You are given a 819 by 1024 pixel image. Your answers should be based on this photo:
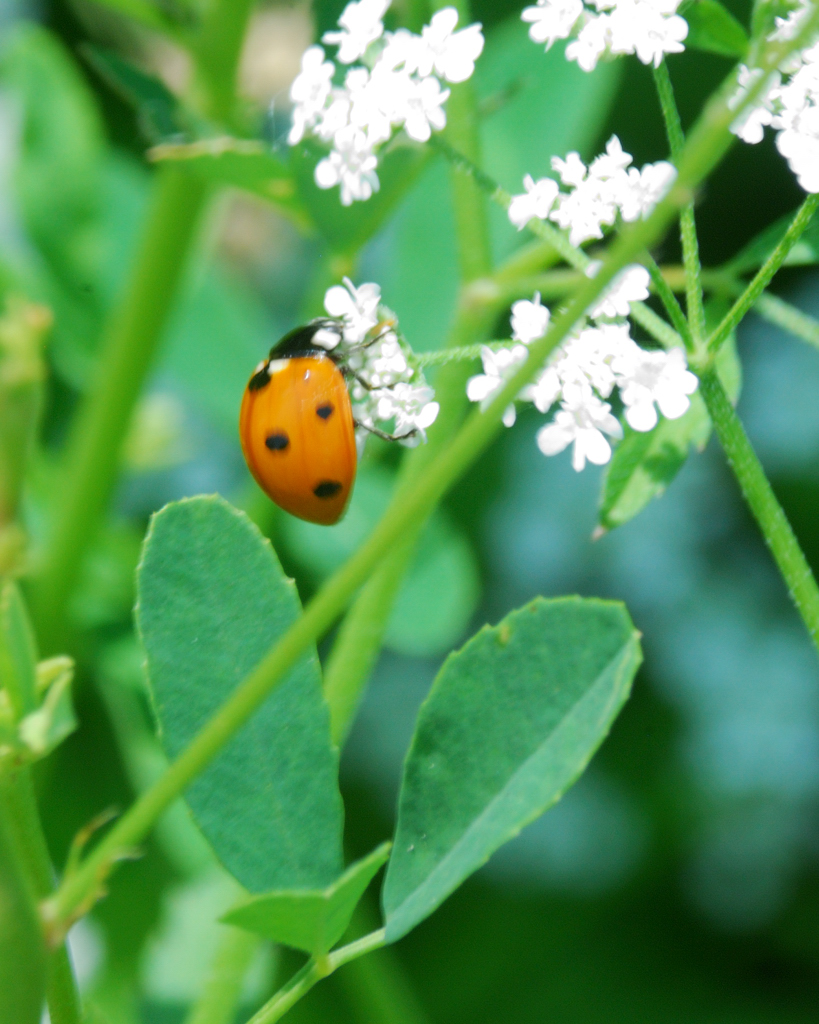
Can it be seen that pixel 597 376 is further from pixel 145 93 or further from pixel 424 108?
pixel 145 93

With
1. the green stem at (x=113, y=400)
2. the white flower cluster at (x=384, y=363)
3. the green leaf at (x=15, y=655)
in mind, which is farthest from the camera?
the green stem at (x=113, y=400)

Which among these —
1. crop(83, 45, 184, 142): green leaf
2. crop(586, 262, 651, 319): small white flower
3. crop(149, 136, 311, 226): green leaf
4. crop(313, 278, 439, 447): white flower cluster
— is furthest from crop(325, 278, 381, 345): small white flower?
crop(83, 45, 184, 142): green leaf

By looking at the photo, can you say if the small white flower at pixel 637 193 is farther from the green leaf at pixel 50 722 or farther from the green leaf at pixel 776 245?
the green leaf at pixel 50 722

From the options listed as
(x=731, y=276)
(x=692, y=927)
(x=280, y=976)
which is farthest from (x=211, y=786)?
(x=692, y=927)

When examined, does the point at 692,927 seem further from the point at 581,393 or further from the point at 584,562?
the point at 581,393

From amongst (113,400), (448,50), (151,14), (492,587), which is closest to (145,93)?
(151,14)

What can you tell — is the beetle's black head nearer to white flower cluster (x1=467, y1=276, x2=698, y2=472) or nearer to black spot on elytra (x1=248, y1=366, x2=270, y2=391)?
black spot on elytra (x1=248, y1=366, x2=270, y2=391)

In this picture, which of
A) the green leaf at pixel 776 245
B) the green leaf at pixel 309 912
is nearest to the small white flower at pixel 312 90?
the green leaf at pixel 776 245
